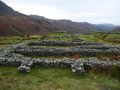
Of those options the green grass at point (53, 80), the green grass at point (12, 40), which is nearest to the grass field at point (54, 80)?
the green grass at point (53, 80)

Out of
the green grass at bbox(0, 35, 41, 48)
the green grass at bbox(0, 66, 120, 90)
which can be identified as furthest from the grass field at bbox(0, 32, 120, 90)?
the green grass at bbox(0, 35, 41, 48)

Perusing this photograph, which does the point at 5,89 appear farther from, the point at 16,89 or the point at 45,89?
the point at 45,89

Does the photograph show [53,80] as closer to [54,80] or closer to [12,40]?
[54,80]

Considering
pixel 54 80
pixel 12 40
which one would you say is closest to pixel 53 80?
pixel 54 80

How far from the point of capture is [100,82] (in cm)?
1920

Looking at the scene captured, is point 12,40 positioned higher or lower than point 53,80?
lower

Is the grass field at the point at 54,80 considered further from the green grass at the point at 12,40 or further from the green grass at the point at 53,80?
the green grass at the point at 12,40

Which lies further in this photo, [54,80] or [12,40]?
[12,40]

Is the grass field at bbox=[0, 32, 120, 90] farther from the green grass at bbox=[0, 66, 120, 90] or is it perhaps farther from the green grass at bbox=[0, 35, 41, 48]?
the green grass at bbox=[0, 35, 41, 48]

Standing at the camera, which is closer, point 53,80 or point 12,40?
point 53,80

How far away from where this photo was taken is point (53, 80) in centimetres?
1931

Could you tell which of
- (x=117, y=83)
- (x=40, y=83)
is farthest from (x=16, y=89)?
(x=117, y=83)

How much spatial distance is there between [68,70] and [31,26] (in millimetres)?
120346

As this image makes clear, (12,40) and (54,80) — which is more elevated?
(54,80)
